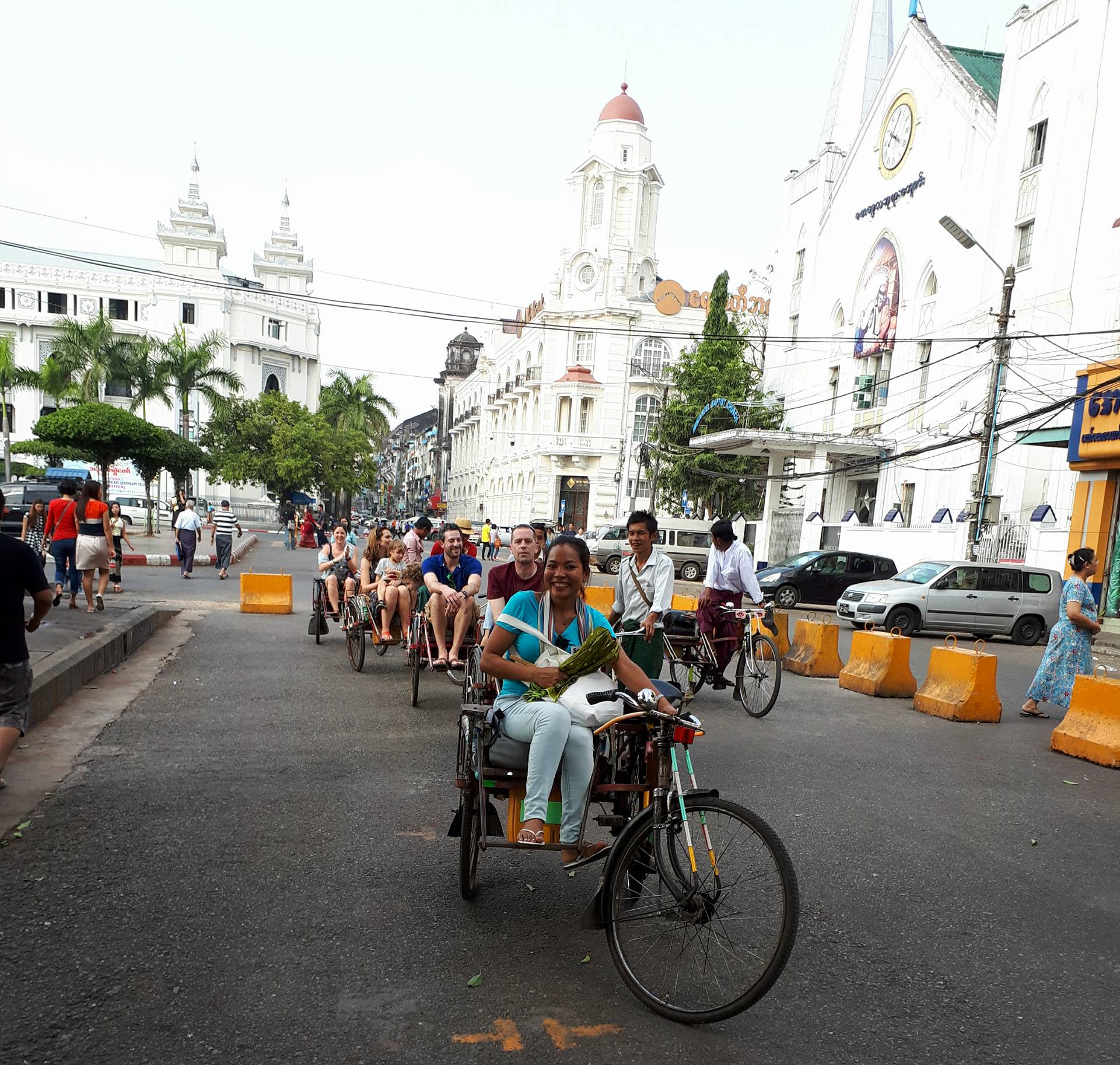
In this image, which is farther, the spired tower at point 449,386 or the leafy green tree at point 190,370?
the spired tower at point 449,386

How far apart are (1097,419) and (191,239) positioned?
211 feet

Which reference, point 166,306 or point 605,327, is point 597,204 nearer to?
point 605,327

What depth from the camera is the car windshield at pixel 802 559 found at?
23375mm

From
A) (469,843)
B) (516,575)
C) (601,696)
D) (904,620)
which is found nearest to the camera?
(601,696)

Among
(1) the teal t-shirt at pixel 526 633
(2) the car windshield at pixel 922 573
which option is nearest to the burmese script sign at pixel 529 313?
(2) the car windshield at pixel 922 573

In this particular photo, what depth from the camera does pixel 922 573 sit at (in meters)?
19.9

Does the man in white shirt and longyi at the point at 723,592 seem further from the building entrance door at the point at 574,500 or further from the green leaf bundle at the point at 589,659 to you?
the building entrance door at the point at 574,500

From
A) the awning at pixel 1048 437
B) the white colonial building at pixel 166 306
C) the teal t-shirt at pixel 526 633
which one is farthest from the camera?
the white colonial building at pixel 166 306

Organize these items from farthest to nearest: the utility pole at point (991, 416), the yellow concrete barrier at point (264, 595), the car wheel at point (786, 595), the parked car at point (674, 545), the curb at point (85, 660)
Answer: the parked car at point (674, 545)
the car wheel at point (786, 595)
the utility pole at point (991, 416)
the yellow concrete barrier at point (264, 595)
the curb at point (85, 660)

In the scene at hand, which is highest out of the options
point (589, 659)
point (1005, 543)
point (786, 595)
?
point (589, 659)

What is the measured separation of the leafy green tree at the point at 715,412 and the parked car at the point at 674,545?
22.6ft

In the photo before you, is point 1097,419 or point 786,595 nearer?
point 1097,419

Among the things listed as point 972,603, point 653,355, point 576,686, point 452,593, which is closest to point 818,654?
point 452,593

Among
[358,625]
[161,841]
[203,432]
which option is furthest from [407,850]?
[203,432]
